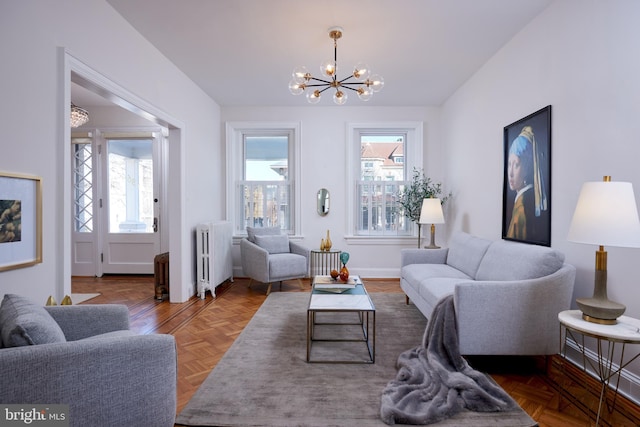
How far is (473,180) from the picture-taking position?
397 centimetres

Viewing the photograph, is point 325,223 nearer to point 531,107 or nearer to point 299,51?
point 299,51

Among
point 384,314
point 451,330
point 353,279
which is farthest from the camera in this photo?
point 384,314

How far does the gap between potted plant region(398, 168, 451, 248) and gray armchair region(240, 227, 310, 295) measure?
1.70 metres

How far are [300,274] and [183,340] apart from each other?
1.99 metres

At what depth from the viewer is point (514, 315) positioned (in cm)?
216

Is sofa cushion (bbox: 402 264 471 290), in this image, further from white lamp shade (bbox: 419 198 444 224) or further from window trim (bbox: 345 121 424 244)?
window trim (bbox: 345 121 424 244)

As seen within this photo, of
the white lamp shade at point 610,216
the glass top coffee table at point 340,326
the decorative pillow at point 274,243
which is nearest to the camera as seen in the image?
the white lamp shade at point 610,216

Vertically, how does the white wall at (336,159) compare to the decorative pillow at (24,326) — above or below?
above

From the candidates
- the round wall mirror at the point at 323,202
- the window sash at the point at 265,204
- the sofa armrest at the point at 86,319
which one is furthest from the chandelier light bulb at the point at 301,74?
the window sash at the point at 265,204

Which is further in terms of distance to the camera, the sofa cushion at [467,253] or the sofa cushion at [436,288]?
the sofa cushion at [467,253]

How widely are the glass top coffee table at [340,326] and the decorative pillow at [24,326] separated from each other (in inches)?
57.9

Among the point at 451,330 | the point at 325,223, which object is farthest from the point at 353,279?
the point at 325,223

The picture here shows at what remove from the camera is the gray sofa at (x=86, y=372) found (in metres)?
1.15

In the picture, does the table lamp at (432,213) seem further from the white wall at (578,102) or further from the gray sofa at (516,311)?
the gray sofa at (516,311)
